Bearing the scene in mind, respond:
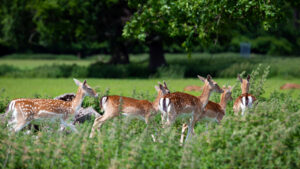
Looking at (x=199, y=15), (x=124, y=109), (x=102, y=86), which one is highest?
(x=199, y=15)

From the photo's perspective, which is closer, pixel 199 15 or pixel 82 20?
Answer: pixel 199 15

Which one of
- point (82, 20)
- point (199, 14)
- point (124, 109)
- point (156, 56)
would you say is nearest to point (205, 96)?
point (124, 109)

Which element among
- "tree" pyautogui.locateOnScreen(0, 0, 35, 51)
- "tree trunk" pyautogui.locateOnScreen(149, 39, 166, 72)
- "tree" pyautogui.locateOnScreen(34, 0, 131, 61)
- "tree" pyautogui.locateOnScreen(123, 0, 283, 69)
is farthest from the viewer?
"tree trunk" pyautogui.locateOnScreen(149, 39, 166, 72)

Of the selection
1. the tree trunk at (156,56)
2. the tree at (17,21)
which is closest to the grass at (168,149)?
the tree at (17,21)

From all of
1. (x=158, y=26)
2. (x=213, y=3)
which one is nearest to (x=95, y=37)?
(x=158, y=26)

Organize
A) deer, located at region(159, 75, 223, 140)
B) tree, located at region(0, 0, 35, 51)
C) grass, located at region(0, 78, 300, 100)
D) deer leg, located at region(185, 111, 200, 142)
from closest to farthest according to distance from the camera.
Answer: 1. deer, located at region(159, 75, 223, 140)
2. deer leg, located at region(185, 111, 200, 142)
3. grass, located at region(0, 78, 300, 100)
4. tree, located at region(0, 0, 35, 51)

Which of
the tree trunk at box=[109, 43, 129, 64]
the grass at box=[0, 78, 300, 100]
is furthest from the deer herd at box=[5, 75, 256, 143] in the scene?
the tree trunk at box=[109, 43, 129, 64]

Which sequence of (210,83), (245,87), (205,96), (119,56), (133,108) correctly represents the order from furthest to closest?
(119,56), (245,87), (210,83), (205,96), (133,108)

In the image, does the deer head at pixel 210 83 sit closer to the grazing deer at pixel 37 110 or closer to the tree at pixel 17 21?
the grazing deer at pixel 37 110

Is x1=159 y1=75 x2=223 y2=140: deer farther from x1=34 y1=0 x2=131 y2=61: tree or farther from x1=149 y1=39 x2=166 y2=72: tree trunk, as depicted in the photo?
x1=149 y1=39 x2=166 y2=72: tree trunk

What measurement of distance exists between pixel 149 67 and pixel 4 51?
1514 inches

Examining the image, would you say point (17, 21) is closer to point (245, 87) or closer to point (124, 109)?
point (245, 87)

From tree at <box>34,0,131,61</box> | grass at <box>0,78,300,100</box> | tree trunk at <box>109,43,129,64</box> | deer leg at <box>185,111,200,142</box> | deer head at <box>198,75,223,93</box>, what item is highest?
tree at <box>34,0,131,61</box>

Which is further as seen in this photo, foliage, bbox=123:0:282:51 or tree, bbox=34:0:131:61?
tree, bbox=34:0:131:61
